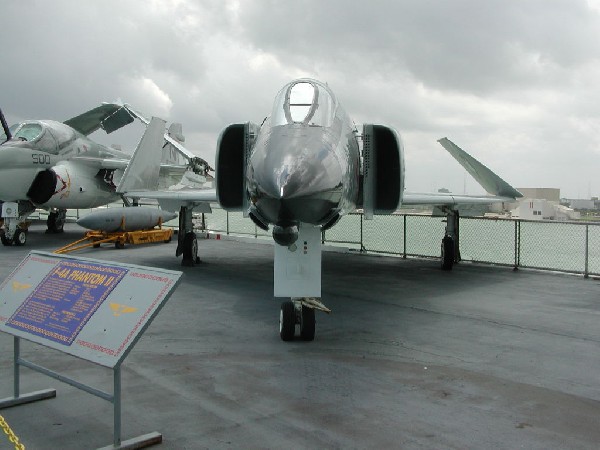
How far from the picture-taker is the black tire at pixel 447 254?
38.6 feet

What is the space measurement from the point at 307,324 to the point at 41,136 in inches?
510

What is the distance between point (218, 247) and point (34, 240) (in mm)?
6111

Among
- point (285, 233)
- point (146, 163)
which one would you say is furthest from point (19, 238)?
point (285, 233)

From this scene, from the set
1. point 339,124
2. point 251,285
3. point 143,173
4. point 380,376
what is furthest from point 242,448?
point 143,173

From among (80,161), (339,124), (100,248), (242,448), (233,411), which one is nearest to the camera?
(242,448)

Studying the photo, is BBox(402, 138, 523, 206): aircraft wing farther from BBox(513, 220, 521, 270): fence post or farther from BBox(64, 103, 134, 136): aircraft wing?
BBox(64, 103, 134, 136): aircraft wing

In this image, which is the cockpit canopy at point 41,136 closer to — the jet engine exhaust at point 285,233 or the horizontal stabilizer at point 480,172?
the horizontal stabilizer at point 480,172

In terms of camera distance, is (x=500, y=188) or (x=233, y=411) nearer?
(x=233, y=411)

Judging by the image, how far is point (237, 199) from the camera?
23.7 ft

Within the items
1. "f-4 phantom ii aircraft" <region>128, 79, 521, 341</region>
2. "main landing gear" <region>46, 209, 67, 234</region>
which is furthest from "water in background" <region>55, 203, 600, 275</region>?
"main landing gear" <region>46, 209, 67, 234</region>

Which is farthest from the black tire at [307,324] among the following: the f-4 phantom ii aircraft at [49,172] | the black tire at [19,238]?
the black tire at [19,238]

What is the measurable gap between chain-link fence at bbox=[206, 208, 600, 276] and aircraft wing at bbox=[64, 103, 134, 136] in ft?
33.6

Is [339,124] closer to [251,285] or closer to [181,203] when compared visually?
[251,285]

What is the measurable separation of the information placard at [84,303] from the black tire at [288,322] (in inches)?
97.6
